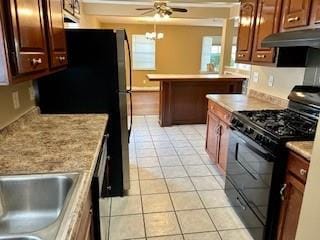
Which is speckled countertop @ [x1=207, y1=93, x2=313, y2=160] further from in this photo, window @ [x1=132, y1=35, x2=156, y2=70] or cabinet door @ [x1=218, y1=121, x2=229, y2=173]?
window @ [x1=132, y1=35, x2=156, y2=70]

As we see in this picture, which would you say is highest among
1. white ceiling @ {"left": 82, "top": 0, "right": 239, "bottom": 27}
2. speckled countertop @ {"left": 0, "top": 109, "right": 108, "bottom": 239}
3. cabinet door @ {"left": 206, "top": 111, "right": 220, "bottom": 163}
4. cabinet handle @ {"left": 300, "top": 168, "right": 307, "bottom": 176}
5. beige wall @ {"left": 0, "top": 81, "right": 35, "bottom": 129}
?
white ceiling @ {"left": 82, "top": 0, "right": 239, "bottom": 27}

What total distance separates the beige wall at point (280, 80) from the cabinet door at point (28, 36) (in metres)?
2.23

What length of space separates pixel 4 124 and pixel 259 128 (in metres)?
1.82

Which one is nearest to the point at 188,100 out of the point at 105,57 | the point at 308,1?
the point at 105,57

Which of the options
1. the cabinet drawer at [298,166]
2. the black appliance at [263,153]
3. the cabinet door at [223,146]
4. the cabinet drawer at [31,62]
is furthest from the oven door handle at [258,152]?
the cabinet drawer at [31,62]

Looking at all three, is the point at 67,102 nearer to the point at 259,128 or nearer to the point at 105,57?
the point at 105,57

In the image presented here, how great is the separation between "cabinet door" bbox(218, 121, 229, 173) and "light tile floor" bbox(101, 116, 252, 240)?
0.22 meters

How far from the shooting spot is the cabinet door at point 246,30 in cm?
266

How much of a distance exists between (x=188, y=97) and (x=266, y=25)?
109 inches

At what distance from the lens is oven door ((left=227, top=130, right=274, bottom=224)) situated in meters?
1.82

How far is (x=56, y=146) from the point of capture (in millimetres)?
1578

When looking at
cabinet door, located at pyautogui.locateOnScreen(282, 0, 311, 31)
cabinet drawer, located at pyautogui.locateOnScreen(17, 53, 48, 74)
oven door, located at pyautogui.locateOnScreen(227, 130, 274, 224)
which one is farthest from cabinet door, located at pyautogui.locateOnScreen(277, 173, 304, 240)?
cabinet drawer, located at pyautogui.locateOnScreen(17, 53, 48, 74)

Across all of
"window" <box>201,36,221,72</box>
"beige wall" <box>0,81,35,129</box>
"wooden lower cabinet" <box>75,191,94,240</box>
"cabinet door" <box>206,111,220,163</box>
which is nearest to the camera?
"wooden lower cabinet" <box>75,191,94,240</box>

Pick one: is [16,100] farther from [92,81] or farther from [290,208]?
[290,208]
